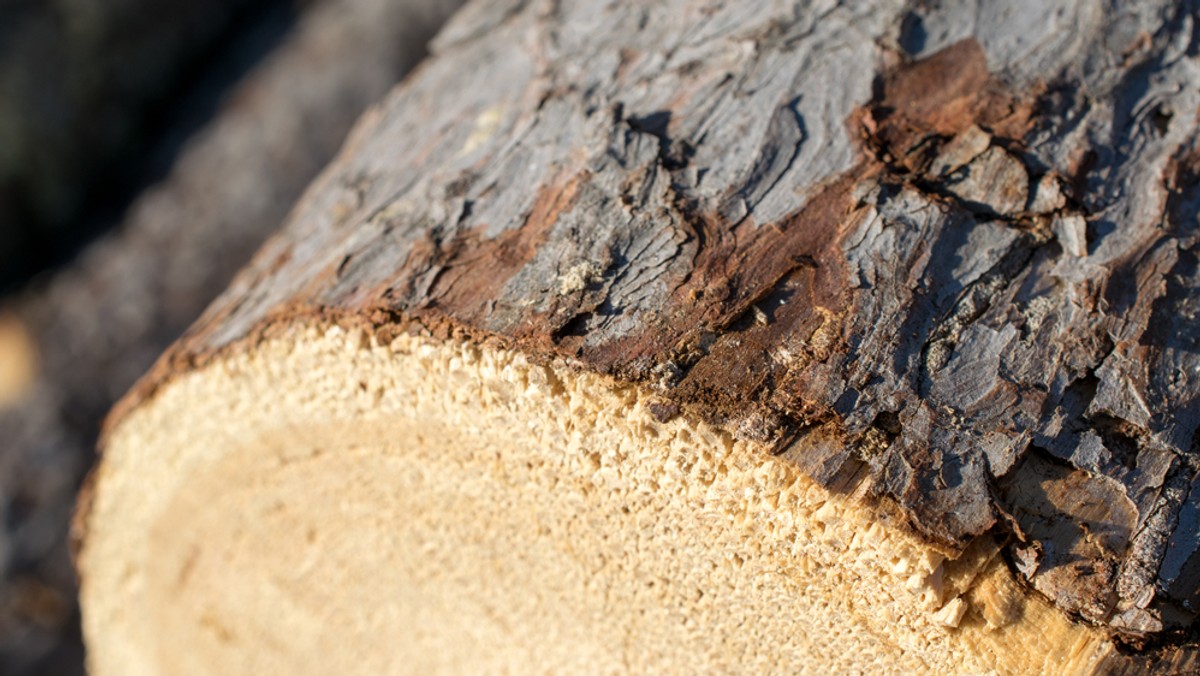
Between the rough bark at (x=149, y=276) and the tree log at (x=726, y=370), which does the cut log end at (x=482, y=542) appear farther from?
the rough bark at (x=149, y=276)

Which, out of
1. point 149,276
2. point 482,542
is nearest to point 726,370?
point 482,542

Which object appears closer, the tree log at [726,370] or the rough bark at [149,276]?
the tree log at [726,370]

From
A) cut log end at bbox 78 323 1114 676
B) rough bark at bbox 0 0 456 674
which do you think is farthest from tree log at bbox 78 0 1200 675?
rough bark at bbox 0 0 456 674

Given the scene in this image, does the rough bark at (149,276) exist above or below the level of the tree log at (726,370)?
above

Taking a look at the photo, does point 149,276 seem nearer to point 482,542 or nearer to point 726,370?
point 482,542

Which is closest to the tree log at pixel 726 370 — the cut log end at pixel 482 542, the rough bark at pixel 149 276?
the cut log end at pixel 482 542

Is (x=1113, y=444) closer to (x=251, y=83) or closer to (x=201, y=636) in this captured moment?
(x=201, y=636)
